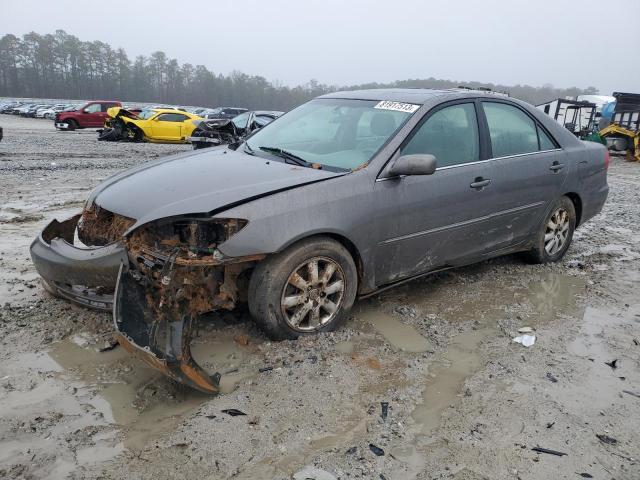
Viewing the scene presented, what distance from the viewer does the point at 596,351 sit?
11.2ft

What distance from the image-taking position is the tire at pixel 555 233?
190 inches

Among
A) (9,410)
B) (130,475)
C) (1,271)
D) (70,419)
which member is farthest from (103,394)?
(1,271)

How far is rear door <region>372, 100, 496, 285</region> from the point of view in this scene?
3453mm

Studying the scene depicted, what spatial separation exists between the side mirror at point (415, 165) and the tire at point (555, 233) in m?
1.99

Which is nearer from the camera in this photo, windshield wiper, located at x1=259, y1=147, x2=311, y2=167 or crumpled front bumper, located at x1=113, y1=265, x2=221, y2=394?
crumpled front bumper, located at x1=113, y1=265, x2=221, y2=394

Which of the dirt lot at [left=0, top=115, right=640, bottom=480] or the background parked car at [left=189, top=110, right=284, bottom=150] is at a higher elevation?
the background parked car at [left=189, top=110, right=284, bottom=150]

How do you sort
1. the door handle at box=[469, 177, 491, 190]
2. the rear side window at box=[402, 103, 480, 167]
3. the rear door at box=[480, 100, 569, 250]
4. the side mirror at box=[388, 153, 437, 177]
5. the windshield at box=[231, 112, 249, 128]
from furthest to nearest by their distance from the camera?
1. the windshield at box=[231, 112, 249, 128]
2. the rear door at box=[480, 100, 569, 250]
3. the door handle at box=[469, 177, 491, 190]
4. the rear side window at box=[402, 103, 480, 167]
5. the side mirror at box=[388, 153, 437, 177]

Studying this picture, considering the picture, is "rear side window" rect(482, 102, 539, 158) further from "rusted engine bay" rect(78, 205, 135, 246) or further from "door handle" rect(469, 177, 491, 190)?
"rusted engine bay" rect(78, 205, 135, 246)

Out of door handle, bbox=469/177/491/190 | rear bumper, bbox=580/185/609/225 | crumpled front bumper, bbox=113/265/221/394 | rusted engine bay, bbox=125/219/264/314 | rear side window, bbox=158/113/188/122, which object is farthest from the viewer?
rear side window, bbox=158/113/188/122

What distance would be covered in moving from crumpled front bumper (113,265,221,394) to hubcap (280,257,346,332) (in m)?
0.62

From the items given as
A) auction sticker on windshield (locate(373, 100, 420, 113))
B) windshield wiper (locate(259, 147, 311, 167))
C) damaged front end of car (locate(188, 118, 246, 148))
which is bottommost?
damaged front end of car (locate(188, 118, 246, 148))

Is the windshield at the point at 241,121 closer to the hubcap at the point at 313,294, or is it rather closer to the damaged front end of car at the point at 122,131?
the damaged front end of car at the point at 122,131

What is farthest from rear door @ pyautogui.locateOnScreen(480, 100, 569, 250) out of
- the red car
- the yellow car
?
the red car

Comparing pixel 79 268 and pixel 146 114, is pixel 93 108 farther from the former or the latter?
pixel 79 268
